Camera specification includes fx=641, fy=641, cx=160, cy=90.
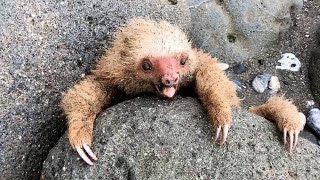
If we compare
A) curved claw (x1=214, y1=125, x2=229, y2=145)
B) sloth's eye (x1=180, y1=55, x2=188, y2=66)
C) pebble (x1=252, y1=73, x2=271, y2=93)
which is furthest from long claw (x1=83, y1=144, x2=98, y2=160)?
pebble (x1=252, y1=73, x2=271, y2=93)

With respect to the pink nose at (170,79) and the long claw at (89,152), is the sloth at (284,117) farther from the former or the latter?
the long claw at (89,152)

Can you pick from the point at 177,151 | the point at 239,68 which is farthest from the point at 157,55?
the point at 239,68

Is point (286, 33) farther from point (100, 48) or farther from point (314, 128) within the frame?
point (100, 48)

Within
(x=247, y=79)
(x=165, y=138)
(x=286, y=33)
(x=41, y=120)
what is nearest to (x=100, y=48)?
(x=41, y=120)

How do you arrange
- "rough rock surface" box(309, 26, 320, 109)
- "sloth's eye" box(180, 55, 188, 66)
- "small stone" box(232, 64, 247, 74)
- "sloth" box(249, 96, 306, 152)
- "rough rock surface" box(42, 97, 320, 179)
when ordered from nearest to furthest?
"rough rock surface" box(42, 97, 320, 179), "sloth" box(249, 96, 306, 152), "sloth's eye" box(180, 55, 188, 66), "rough rock surface" box(309, 26, 320, 109), "small stone" box(232, 64, 247, 74)

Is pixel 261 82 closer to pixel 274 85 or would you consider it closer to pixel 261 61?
pixel 274 85

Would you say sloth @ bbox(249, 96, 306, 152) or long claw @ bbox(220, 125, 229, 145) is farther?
sloth @ bbox(249, 96, 306, 152)

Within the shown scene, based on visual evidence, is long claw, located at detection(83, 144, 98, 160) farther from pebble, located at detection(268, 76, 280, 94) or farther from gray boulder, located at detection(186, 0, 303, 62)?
pebble, located at detection(268, 76, 280, 94)
